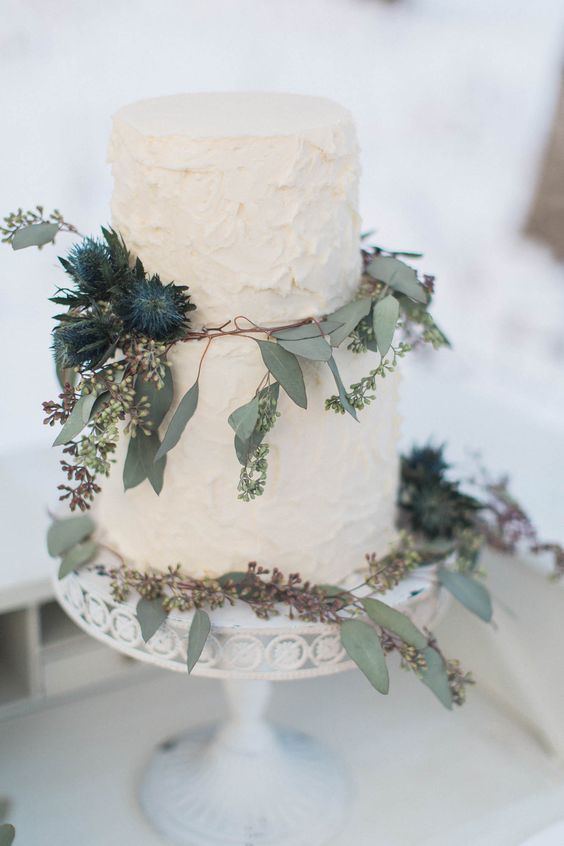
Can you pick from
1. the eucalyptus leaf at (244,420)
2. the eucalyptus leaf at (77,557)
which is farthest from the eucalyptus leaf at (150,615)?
the eucalyptus leaf at (244,420)

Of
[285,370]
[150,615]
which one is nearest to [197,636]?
[150,615]

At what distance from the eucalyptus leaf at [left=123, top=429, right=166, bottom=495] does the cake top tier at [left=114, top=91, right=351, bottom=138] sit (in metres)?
0.29

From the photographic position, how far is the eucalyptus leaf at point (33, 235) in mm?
958

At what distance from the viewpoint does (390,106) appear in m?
3.37

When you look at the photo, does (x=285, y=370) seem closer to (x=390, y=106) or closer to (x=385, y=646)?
(x=385, y=646)

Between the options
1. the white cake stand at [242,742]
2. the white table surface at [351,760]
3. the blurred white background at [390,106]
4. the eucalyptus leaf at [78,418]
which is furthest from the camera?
the blurred white background at [390,106]

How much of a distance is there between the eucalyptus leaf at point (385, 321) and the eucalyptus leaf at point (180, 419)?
0.18 metres

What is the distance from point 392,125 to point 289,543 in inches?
108

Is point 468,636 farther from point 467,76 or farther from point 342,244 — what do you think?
point 467,76

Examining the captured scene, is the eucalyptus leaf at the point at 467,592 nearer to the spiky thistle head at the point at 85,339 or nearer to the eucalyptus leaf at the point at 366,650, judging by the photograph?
the eucalyptus leaf at the point at 366,650

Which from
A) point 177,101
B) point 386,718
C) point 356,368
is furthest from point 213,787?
point 177,101

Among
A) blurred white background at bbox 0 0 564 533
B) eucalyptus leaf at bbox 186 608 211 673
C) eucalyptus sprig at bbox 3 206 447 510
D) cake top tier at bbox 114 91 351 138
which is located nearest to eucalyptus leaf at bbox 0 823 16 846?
eucalyptus leaf at bbox 186 608 211 673

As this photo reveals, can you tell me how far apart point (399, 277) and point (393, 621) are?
1.18 feet

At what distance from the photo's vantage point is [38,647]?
1227mm
